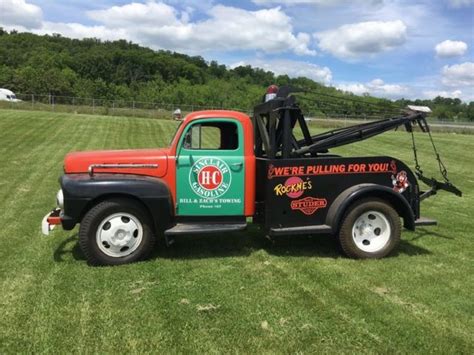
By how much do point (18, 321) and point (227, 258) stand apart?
2835 millimetres

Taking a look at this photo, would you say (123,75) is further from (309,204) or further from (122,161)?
(309,204)

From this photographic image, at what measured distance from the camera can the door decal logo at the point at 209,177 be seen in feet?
20.9

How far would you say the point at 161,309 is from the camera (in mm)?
4801

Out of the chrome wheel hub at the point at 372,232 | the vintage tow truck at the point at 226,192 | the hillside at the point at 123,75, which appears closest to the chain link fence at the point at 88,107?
the vintage tow truck at the point at 226,192

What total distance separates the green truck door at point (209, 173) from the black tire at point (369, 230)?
A: 1485mm

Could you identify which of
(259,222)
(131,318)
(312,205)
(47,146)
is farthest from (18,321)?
(47,146)

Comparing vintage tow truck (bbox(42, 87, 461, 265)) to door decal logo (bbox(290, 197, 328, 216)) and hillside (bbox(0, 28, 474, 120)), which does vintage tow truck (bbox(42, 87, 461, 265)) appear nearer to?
door decal logo (bbox(290, 197, 328, 216))

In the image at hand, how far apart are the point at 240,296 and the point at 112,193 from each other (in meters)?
2.18

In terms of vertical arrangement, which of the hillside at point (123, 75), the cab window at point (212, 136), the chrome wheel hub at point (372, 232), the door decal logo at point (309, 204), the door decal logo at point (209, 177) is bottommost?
the chrome wheel hub at point (372, 232)

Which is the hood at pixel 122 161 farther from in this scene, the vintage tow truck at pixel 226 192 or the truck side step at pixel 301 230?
the truck side step at pixel 301 230

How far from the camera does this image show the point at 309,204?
657cm

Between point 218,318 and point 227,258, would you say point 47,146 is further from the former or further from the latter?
point 218,318

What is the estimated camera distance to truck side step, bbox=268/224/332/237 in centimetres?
648

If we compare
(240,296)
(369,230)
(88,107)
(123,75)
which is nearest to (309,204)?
(369,230)
